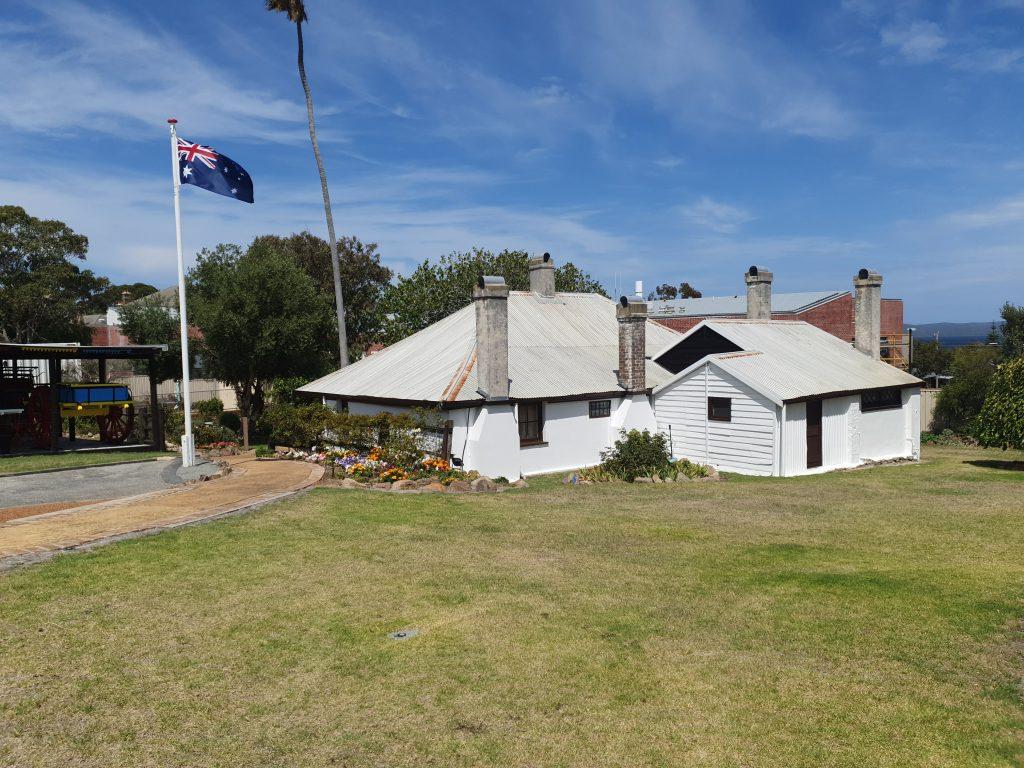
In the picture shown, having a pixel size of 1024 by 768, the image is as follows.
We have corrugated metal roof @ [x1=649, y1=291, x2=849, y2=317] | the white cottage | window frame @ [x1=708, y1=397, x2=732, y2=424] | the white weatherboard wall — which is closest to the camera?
the white cottage

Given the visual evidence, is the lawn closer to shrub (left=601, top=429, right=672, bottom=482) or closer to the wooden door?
shrub (left=601, top=429, right=672, bottom=482)

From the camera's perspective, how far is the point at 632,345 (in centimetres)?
2452

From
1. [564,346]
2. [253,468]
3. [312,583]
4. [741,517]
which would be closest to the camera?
[312,583]

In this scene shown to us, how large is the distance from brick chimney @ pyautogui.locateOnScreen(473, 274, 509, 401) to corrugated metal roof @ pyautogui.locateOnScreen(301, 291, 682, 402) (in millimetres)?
582

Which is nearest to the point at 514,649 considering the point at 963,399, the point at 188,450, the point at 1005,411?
the point at 188,450

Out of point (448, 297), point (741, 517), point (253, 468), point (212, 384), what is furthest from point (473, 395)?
point (212, 384)

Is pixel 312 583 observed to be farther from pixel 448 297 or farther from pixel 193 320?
pixel 448 297

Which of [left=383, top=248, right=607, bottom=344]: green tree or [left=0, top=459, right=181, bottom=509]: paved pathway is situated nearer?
[left=0, top=459, right=181, bottom=509]: paved pathway

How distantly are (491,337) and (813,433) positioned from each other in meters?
11.0

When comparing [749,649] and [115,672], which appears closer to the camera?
[115,672]

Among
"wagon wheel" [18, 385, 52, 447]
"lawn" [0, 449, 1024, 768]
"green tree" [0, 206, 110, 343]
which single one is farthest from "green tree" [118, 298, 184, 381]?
"lawn" [0, 449, 1024, 768]

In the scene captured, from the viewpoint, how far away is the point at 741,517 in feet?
46.8

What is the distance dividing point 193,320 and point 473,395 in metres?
16.7

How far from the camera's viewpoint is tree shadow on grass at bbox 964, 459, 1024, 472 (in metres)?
24.1
